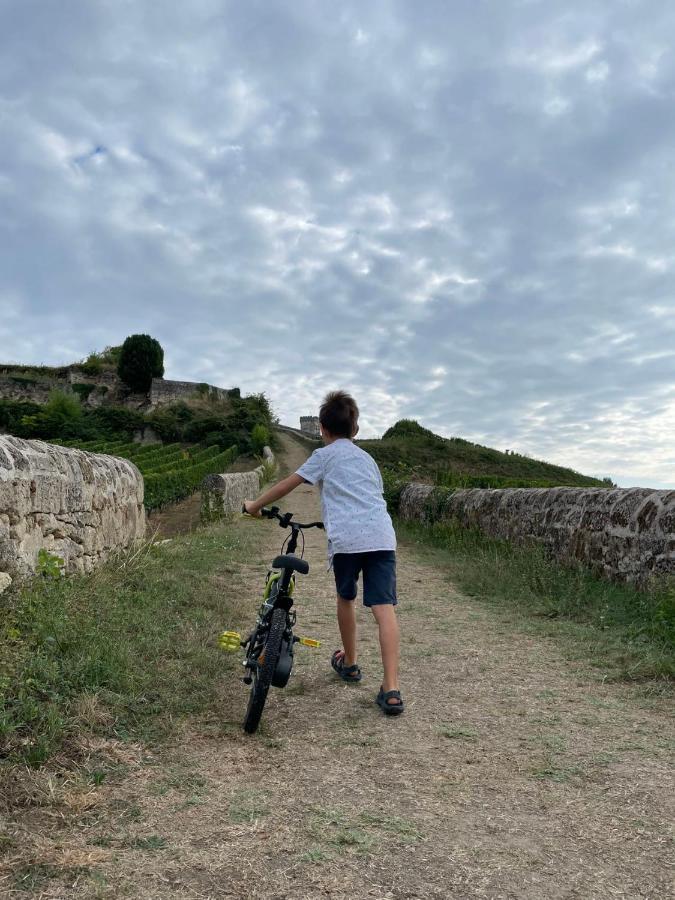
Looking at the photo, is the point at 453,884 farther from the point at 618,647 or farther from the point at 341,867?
the point at 618,647

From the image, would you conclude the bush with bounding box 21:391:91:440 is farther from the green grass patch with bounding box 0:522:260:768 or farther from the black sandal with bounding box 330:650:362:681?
the black sandal with bounding box 330:650:362:681

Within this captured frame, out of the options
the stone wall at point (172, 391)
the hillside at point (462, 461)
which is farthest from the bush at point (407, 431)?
the stone wall at point (172, 391)

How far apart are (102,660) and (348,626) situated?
1.41m

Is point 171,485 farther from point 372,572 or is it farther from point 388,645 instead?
point 388,645

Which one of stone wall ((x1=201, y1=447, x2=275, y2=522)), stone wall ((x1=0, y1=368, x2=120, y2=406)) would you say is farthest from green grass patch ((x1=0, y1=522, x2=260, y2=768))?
stone wall ((x1=0, y1=368, x2=120, y2=406))

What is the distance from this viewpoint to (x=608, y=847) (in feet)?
7.36

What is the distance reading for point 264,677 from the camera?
3.23 metres

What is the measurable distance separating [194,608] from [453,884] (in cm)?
399

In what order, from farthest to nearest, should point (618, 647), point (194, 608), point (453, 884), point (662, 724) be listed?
point (194, 608)
point (618, 647)
point (662, 724)
point (453, 884)

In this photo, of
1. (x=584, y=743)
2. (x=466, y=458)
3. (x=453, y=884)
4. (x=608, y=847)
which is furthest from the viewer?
(x=466, y=458)

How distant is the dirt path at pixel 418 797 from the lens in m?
2.07

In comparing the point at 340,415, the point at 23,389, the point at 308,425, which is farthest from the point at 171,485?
the point at 308,425

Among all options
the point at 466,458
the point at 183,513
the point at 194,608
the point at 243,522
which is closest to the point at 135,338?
the point at 466,458

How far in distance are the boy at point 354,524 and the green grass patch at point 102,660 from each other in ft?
3.15
